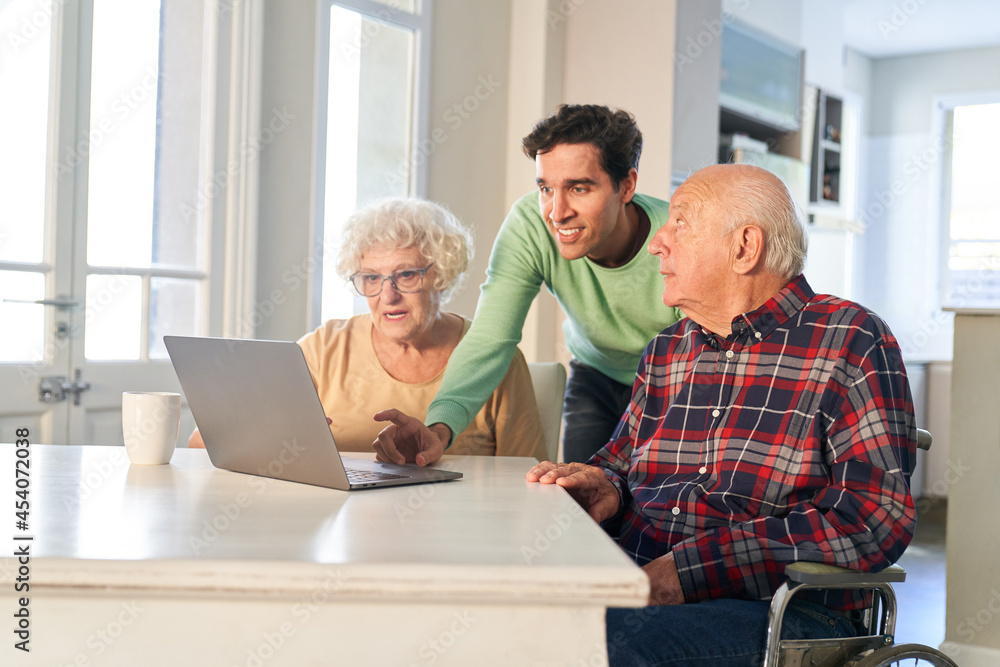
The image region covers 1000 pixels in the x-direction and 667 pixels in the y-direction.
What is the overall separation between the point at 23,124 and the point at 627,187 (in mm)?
2017

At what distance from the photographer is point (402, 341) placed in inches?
81.8

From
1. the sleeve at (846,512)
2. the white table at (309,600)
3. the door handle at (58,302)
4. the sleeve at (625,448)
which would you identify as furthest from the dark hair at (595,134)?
the door handle at (58,302)

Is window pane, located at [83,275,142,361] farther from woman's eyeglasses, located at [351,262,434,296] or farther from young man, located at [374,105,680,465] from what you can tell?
young man, located at [374,105,680,465]

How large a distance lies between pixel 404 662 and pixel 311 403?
40cm

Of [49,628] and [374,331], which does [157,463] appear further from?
[374,331]

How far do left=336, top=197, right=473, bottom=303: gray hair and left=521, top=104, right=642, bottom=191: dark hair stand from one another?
34 cm

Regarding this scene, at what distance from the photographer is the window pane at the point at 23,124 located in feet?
9.05

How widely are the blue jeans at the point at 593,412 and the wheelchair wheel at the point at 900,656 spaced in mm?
1127

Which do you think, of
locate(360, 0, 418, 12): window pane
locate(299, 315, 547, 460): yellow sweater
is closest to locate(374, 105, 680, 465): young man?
locate(299, 315, 547, 460): yellow sweater

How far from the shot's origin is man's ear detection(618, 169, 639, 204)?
1914mm

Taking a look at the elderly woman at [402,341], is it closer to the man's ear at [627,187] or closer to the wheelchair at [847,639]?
the man's ear at [627,187]

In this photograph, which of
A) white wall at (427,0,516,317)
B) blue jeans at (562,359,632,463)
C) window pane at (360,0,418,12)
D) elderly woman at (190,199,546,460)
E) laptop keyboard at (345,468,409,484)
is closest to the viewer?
laptop keyboard at (345,468,409,484)

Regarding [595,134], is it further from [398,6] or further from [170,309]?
[398,6]

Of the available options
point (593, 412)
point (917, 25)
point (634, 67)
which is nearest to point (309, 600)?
point (593, 412)
